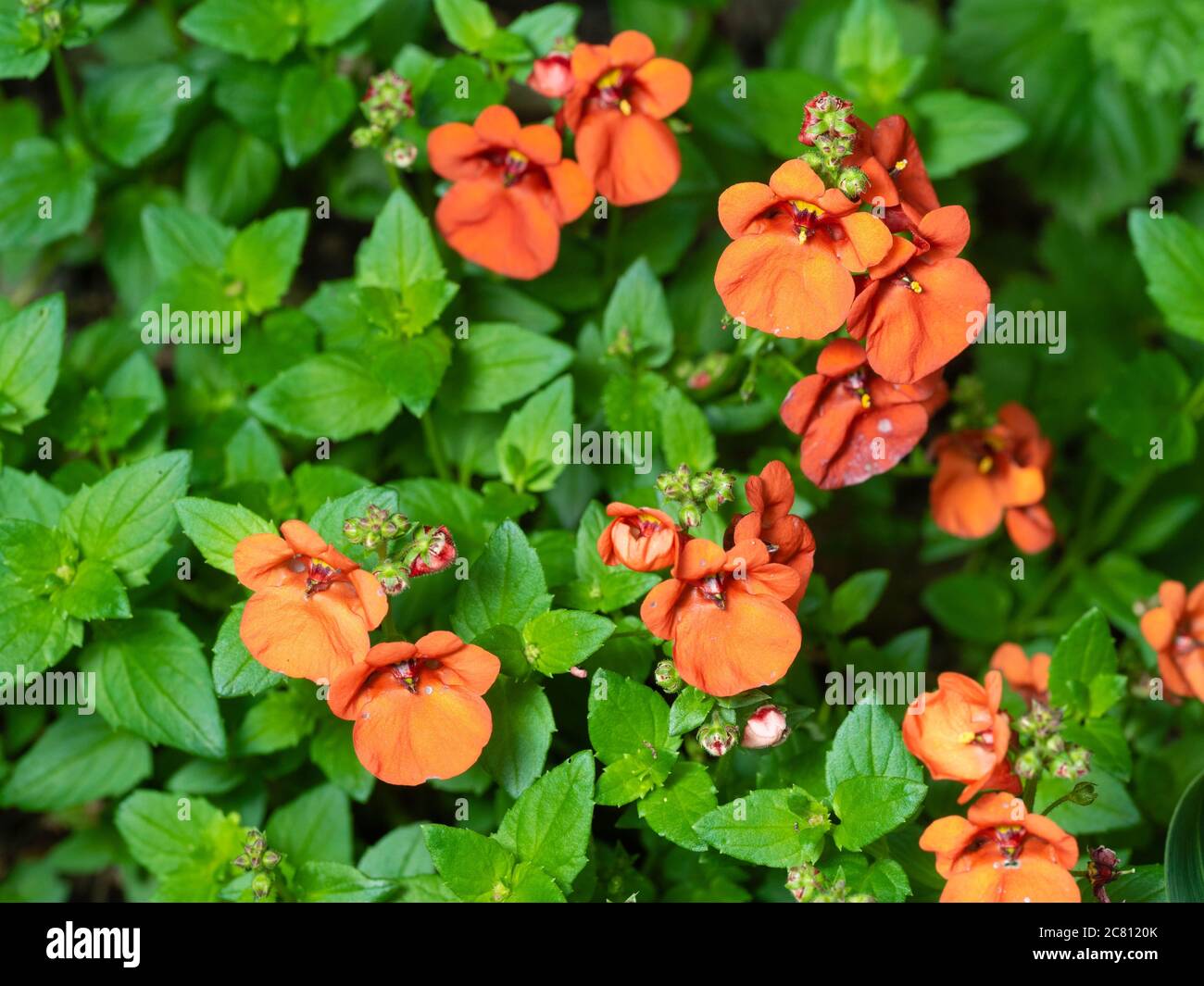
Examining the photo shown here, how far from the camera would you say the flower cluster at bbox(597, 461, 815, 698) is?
7.32ft

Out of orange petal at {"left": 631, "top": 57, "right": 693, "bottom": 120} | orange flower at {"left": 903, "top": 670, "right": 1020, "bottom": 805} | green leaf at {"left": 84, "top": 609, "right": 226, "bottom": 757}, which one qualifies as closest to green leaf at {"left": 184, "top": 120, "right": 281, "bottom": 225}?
orange petal at {"left": 631, "top": 57, "right": 693, "bottom": 120}

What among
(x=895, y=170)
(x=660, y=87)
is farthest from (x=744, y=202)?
(x=660, y=87)

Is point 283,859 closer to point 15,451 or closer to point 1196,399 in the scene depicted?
point 15,451

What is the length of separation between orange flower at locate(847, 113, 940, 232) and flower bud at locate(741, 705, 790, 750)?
0.96m

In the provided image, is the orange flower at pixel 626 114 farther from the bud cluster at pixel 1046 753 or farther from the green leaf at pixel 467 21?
the bud cluster at pixel 1046 753

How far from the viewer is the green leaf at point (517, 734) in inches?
97.6

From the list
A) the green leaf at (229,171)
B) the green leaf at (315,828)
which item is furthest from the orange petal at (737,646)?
the green leaf at (229,171)

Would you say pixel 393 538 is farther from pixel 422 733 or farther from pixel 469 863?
pixel 469 863

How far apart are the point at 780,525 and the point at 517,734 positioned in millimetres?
692

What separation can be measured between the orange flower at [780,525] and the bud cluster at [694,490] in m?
0.05

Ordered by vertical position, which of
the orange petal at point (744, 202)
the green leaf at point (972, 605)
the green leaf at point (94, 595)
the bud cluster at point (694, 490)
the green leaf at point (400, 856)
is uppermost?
the orange petal at point (744, 202)

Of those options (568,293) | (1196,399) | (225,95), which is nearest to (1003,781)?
(1196,399)
